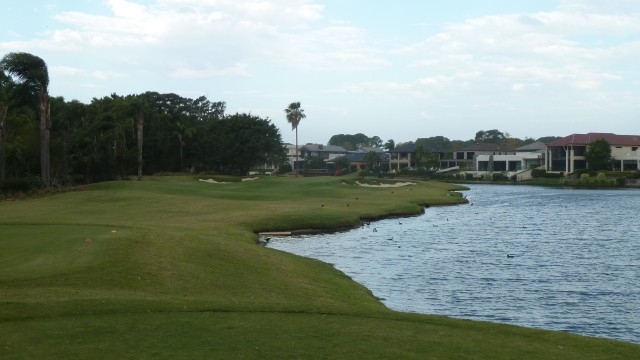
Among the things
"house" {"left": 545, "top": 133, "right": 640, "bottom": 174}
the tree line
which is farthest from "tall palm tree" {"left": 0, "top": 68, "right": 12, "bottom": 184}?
"house" {"left": 545, "top": 133, "right": 640, "bottom": 174}

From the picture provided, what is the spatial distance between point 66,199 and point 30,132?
25.7 metres

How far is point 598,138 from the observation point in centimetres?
17200

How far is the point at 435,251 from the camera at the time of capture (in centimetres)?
4369

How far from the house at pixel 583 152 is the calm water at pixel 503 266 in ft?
347

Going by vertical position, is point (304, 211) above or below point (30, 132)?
below

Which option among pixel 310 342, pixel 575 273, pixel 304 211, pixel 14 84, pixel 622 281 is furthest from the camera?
pixel 14 84

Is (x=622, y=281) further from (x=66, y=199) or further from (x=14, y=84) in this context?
(x=14, y=84)

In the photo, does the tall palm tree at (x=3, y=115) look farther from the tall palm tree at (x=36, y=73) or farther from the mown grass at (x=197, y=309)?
the mown grass at (x=197, y=309)

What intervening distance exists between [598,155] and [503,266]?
132 meters

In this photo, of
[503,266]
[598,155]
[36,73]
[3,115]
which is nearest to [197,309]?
[503,266]

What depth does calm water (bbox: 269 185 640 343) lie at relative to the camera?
86.5 ft

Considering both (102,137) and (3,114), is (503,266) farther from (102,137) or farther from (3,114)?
(102,137)

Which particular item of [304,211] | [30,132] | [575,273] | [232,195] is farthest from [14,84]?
[575,273]

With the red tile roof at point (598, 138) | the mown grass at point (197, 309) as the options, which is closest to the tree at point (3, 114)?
the mown grass at point (197, 309)
